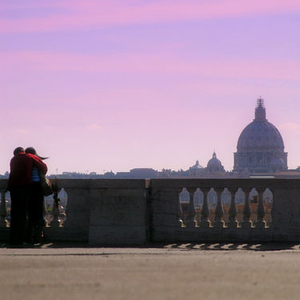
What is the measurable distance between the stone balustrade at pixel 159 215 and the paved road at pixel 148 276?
248 cm

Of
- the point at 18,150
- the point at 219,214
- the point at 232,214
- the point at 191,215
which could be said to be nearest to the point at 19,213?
the point at 18,150

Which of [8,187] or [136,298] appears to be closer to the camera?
[136,298]

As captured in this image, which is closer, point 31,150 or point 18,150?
point 18,150

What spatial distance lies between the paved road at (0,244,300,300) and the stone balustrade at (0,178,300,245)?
248 cm

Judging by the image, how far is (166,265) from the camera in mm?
6992

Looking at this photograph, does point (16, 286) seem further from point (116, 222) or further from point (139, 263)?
point (116, 222)

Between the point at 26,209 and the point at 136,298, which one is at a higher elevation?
the point at 26,209

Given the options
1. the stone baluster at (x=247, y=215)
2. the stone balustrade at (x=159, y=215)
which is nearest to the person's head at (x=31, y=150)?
the stone balustrade at (x=159, y=215)

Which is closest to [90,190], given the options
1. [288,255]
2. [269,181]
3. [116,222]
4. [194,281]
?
[116,222]

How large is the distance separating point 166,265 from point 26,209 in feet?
13.3

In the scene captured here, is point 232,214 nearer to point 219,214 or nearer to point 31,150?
point 219,214

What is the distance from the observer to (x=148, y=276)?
6301 millimetres

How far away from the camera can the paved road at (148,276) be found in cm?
548

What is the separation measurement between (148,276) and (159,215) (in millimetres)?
4913
